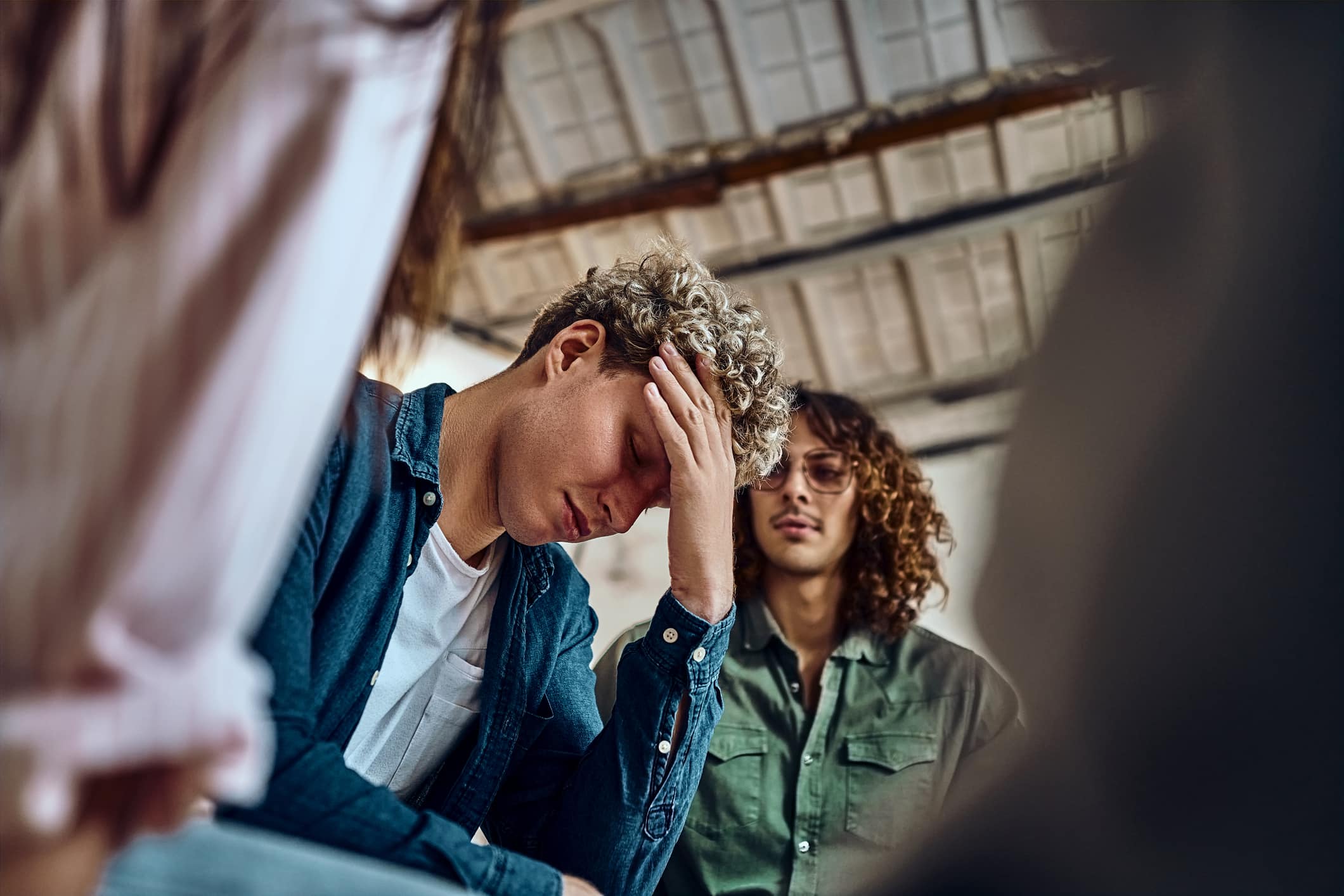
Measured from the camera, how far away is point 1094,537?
1.23 m

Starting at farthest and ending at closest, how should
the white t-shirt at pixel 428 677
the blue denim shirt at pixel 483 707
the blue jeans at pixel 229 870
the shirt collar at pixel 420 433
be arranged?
the white t-shirt at pixel 428 677
the shirt collar at pixel 420 433
the blue denim shirt at pixel 483 707
the blue jeans at pixel 229 870

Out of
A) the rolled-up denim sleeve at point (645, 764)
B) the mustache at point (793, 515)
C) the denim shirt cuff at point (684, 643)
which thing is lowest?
the mustache at point (793, 515)

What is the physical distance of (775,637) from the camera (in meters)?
1.96

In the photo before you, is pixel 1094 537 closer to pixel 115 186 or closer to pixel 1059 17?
pixel 115 186

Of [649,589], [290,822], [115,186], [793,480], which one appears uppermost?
[115,186]

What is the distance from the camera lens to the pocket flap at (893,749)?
1.85m

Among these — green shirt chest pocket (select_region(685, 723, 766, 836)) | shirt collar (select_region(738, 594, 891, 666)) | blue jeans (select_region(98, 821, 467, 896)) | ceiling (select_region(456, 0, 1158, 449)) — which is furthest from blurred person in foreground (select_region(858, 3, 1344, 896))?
ceiling (select_region(456, 0, 1158, 449))

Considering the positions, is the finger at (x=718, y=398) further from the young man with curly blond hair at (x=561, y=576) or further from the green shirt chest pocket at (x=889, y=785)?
the green shirt chest pocket at (x=889, y=785)

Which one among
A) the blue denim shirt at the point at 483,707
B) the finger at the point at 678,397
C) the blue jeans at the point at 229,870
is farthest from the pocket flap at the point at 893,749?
the blue jeans at the point at 229,870

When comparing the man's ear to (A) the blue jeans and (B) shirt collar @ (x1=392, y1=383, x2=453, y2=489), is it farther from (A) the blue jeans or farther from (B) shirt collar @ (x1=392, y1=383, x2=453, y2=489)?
(A) the blue jeans

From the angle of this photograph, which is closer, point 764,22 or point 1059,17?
point 1059,17

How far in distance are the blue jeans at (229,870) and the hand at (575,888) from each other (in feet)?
1.34

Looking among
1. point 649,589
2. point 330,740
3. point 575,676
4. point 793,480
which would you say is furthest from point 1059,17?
point 330,740

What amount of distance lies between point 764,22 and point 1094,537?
1.76 metres
